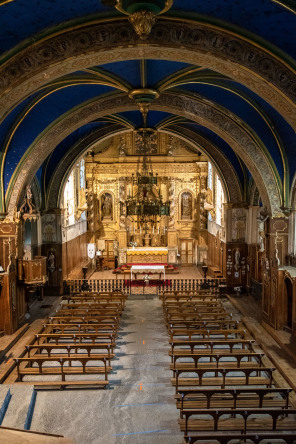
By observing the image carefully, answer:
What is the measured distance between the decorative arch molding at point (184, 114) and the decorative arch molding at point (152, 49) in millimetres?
5491

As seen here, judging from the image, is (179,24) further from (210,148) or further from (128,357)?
(210,148)

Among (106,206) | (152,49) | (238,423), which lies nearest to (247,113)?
(152,49)

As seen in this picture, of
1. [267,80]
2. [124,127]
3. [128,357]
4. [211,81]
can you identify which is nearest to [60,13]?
[267,80]

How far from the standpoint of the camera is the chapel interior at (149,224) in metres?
7.60

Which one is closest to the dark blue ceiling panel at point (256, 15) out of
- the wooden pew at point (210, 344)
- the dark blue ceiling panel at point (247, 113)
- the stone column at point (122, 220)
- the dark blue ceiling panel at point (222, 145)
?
the dark blue ceiling panel at point (247, 113)

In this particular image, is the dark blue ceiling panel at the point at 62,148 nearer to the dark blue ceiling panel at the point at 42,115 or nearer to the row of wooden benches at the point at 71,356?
the dark blue ceiling panel at the point at 42,115

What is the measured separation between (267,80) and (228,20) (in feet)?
4.49

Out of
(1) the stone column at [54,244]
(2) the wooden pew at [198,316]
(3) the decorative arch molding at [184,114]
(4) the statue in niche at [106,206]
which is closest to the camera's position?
(3) the decorative arch molding at [184,114]

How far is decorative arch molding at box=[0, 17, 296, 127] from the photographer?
771cm

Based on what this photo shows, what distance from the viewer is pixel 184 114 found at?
14.7m

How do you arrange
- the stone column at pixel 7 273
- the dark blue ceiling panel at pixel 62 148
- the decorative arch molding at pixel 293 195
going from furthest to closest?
the dark blue ceiling panel at pixel 62 148, the stone column at pixel 7 273, the decorative arch molding at pixel 293 195

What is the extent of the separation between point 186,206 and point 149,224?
9.36 feet

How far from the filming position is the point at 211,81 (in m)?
11.6

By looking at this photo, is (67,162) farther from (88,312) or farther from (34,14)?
(34,14)
